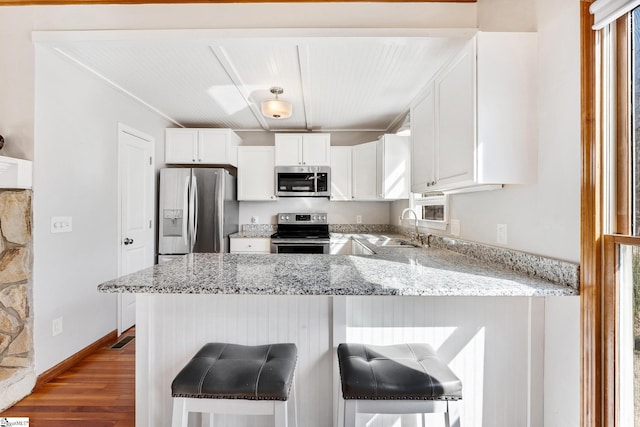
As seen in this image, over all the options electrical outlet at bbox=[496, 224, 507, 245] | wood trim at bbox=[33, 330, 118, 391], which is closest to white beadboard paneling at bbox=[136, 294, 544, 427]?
electrical outlet at bbox=[496, 224, 507, 245]

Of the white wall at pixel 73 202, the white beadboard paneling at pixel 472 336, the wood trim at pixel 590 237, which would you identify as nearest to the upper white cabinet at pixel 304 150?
the white wall at pixel 73 202

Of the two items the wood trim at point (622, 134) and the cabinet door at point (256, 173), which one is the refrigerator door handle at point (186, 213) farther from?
the wood trim at point (622, 134)

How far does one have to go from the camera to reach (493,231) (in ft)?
5.60

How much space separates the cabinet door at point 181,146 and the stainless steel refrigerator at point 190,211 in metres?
0.31

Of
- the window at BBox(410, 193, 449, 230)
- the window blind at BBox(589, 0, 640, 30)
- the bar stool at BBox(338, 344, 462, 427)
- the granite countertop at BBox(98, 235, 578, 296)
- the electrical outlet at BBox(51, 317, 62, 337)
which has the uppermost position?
the window blind at BBox(589, 0, 640, 30)

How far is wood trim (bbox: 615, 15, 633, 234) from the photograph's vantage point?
104 centimetres

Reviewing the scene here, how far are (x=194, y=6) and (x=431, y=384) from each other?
2.44 m

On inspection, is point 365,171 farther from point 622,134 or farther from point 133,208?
point 622,134

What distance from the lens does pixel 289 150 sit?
3867mm

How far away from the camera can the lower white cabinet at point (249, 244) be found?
12.0 ft

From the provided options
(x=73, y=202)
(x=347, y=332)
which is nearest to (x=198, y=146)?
(x=73, y=202)

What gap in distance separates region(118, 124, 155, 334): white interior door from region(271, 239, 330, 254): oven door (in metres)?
1.47

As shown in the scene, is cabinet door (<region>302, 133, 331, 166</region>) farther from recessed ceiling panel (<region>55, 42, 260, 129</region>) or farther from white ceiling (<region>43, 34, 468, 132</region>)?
recessed ceiling panel (<region>55, 42, 260, 129</region>)

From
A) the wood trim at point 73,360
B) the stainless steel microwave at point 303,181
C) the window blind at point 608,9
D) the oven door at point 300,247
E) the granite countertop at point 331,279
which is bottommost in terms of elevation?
the wood trim at point 73,360
